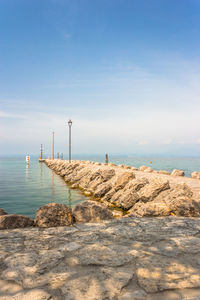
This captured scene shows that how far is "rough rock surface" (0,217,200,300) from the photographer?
1996mm

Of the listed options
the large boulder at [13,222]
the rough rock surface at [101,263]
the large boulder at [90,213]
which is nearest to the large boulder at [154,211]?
the large boulder at [90,213]

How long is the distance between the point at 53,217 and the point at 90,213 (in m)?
0.83

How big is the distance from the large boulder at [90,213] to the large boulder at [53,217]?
0.22 meters

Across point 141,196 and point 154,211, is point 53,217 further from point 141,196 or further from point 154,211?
point 141,196

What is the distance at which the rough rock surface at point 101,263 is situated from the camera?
1996mm

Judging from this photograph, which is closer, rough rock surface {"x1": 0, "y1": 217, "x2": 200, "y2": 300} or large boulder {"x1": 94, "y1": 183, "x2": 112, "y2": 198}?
rough rock surface {"x1": 0, "y1": 217, "x2": 200, "y2": 300}

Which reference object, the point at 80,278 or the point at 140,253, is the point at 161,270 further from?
the point at 80,278

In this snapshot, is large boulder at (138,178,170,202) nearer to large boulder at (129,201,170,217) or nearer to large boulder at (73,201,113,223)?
large boulder at (129,201,170,217)

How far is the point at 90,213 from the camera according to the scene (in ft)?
14.9

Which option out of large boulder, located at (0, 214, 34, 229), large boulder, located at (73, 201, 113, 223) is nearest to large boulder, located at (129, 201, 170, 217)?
large boulder, located at (73, 201, 113, 223)

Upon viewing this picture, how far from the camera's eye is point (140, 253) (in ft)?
9.23

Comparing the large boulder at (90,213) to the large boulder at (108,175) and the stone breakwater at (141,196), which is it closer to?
the stone breakwater at (141,196)

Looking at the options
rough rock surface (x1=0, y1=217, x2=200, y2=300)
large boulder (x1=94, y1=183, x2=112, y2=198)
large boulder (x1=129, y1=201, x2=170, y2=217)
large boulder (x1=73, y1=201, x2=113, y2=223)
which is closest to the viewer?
rough rock surface (x1=0, y1=217, x2=200, y2=300)

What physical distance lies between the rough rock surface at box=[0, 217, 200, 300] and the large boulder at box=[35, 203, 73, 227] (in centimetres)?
24
